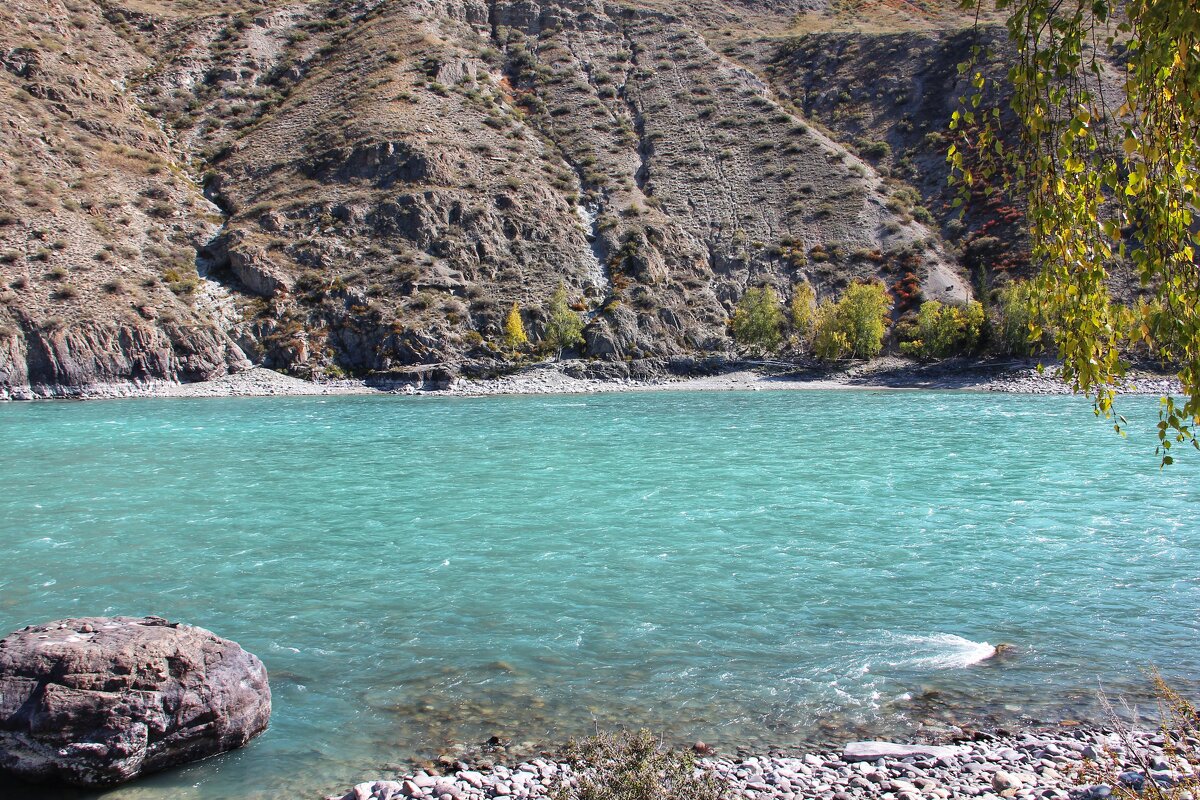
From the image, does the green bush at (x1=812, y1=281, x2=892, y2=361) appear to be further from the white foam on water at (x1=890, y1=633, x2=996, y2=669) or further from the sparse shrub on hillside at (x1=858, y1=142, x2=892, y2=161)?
the white foam on water at (x1=890, y1=633, x2=996, y2=669)

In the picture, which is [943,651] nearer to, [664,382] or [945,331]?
[664,382]

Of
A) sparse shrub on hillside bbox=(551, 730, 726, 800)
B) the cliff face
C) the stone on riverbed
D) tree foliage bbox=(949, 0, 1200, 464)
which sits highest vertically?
the cliff face

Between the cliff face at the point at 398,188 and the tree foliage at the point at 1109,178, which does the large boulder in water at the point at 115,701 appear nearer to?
the tree foliage at the point at 1109,178

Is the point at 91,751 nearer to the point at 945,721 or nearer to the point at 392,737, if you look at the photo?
the point at 392,737

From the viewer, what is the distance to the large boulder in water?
8.59 metres

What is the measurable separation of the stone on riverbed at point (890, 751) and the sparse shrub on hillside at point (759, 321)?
225ft

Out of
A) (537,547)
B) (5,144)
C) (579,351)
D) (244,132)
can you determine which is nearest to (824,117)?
(579,351)

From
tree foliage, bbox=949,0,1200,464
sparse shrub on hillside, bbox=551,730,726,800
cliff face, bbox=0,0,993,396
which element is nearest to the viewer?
tree foliage, bbox=949,0,1200,464

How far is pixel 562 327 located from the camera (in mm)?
73688

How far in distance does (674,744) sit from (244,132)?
99.5m

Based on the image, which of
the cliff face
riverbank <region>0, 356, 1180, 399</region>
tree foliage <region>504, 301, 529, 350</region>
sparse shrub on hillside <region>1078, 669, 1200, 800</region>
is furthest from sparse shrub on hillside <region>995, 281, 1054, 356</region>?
sparse shrub on hillside <region>1078, 669, 1200, 800</region>

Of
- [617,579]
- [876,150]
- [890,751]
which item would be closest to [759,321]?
[876,150]

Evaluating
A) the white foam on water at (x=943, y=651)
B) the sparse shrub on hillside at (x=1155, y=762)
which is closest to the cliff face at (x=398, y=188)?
the white foam on water at (x=943, y=651)

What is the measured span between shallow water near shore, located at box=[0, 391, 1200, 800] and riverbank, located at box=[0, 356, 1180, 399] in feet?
96.9
